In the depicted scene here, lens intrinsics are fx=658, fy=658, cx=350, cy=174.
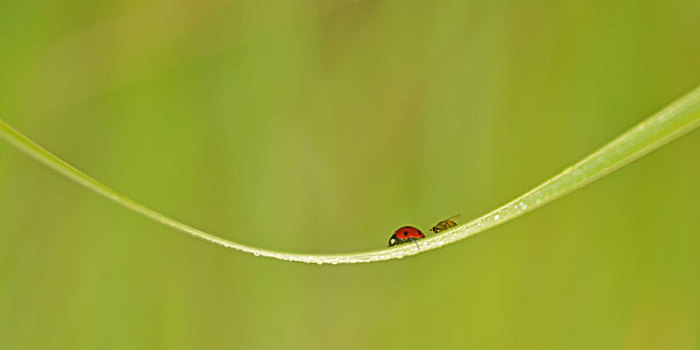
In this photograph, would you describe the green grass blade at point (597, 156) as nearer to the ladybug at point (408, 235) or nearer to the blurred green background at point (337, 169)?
the ladybug at point (408, 235)

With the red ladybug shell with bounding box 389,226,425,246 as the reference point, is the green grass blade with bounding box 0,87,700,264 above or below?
below

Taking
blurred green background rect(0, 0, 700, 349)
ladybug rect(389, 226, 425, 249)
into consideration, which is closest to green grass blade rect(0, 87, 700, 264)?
ladybug rect(389, 226, 425, 249)

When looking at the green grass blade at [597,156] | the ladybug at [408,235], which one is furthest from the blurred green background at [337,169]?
the green grass blade at [597,156]

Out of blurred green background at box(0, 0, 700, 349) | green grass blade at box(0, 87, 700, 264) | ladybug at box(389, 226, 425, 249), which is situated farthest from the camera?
blurred green background at box(0, 0, 700, 349)

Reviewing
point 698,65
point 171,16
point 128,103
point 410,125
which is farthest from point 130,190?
point 698,65

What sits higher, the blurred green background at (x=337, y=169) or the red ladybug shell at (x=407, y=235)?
the blurred green background at (x=337, y=169)

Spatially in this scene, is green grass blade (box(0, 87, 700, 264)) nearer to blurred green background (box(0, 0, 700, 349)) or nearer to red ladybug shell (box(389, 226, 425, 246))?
red ladybug shell (box(389, 226, 425, 246))

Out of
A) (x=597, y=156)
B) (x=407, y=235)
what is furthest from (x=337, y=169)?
(x=597, y=156)

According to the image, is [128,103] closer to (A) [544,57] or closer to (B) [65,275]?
(B) [65,275]
